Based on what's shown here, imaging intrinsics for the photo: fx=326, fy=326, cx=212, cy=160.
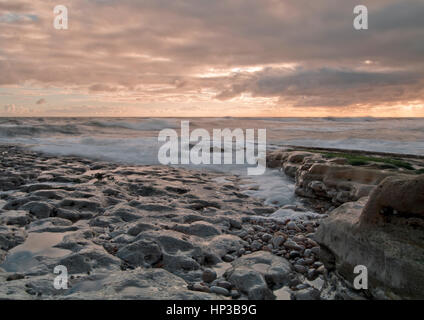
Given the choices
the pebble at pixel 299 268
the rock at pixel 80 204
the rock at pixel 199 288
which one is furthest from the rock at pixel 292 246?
the rock at pixel 80 204

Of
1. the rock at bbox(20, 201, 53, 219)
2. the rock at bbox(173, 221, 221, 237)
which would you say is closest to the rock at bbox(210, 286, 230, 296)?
the rock at bbox(173, 221, 221, 237)

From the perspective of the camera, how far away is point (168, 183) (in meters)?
7.57

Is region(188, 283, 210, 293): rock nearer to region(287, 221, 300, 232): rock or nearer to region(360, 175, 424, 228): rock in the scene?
region(360, 175, 424, 228): rock

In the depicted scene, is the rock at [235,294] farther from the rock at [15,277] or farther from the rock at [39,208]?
the rock at [39,208]

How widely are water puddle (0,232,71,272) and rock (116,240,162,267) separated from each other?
653 millimetres

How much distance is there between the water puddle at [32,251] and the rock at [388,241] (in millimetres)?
2882

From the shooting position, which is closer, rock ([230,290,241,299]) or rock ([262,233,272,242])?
rock ([230,290,241,299])

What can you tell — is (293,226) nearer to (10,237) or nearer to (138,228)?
(138,228)

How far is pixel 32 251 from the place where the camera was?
11.8 ft

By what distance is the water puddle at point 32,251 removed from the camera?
3.28 meters

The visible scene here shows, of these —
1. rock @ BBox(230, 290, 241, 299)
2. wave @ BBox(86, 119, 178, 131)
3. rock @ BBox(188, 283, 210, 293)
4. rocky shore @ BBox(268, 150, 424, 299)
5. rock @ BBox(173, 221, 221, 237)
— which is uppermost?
wave @ BBox(86, 119, 178, 131)

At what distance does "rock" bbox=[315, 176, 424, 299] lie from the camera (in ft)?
7.37
